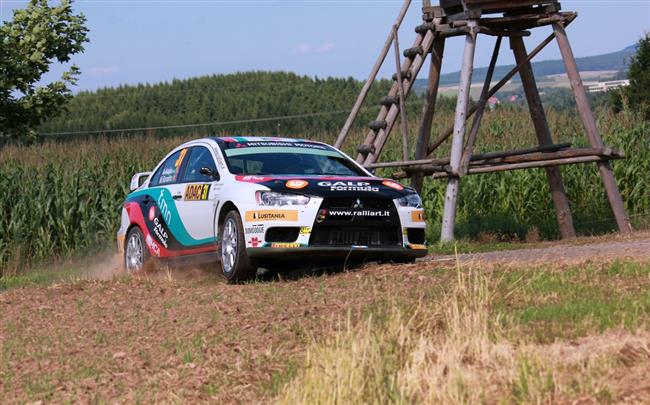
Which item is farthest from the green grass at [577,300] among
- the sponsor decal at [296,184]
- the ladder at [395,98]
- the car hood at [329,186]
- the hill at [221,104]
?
the hill at [221,104]

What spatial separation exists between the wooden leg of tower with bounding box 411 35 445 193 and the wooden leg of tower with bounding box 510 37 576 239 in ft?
3.99

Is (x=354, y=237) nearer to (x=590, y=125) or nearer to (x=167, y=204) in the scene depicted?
(x=167, y=204)

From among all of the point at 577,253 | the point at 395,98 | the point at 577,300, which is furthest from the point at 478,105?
the point at 577,300

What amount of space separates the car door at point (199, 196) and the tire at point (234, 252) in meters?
0.31

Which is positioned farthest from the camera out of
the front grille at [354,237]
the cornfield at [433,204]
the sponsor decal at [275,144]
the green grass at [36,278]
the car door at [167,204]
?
the cornfield at [433,204]

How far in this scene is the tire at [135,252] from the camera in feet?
50.4

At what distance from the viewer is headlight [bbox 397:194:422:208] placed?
13.3 meters

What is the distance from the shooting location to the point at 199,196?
1412cm

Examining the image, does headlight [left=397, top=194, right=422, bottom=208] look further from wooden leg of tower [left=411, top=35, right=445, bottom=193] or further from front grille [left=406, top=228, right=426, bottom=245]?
wooden leg of tower [left=411, top=35, right=445, bottom=193]

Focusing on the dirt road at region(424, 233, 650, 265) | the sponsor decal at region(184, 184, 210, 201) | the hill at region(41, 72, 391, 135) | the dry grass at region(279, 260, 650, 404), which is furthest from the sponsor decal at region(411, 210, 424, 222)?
the hill at region(41, 72, 391, 135)

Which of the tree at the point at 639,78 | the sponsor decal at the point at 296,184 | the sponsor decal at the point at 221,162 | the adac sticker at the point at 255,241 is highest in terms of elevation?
the tree at the point at 639,78

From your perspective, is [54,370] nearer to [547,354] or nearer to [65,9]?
[547,354]

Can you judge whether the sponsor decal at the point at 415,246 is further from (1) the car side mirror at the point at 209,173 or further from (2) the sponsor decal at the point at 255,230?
(1) the car side mirror at the point at 209,173

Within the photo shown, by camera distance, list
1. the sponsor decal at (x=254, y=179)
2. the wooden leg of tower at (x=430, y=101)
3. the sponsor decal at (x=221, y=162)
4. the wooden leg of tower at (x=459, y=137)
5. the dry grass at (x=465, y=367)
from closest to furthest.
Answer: the dry grass at (x=465, y=367), the sponsor decal at (x=254, y=179), the sponsor decal at (x=221, y=162), the wooden leg of tower at (x=459, y=137), the wooden leg of tower at (x=430, y=101)
